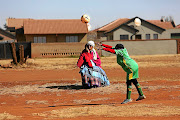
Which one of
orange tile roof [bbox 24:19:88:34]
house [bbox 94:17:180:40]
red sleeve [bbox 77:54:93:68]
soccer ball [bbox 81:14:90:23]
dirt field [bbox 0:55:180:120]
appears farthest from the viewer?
house [bbox 94:17:180:40]

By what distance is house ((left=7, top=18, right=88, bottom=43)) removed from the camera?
49156mm

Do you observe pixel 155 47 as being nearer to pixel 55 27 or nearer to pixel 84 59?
pixel 55 27

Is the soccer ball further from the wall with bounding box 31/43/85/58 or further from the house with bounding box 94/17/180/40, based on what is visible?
the house with bounding box 94/17/180/40

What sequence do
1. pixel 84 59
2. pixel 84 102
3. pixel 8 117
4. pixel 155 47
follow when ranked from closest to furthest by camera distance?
pixel 8 117, pixel 84 102, pixel 84 59, pixel 155 47

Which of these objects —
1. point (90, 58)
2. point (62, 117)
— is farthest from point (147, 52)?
point (62, 117)

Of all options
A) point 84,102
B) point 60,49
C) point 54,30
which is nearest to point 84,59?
point 84,102

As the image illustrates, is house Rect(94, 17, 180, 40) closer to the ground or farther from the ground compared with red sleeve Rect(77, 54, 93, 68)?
farther from the ground

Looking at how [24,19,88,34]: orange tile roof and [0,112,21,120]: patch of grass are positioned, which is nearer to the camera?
[0,112,21,120]: patch of grass

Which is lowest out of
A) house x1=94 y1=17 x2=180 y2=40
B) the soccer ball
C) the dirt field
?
the dirt field

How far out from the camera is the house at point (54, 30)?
49.2 metres

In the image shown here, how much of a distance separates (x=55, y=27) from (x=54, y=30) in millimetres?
778

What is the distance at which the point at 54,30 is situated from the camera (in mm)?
49219

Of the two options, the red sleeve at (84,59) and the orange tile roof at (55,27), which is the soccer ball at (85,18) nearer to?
the red sleeve at (84,59)

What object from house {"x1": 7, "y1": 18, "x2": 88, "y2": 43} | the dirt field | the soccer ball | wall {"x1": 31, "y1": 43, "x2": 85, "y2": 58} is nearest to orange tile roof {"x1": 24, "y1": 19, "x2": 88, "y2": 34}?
house {"x1": 7, "y1": 18, "x2": 88, "y2": 43}
